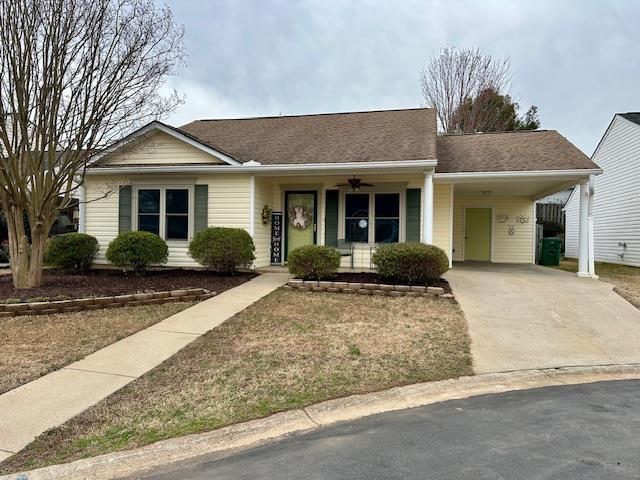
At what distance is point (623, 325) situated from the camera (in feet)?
22.7

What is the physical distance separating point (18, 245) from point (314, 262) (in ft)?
19.7

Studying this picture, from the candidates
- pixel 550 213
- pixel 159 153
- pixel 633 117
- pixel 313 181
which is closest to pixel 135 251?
pixel 159 153

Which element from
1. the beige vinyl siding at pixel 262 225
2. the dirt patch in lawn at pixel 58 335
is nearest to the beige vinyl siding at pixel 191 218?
the beige vinyl siding at pixel 262 225

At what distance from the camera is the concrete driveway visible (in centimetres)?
549

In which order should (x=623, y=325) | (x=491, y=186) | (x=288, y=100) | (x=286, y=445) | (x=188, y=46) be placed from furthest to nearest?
(x=288, y=100) → (x=491, y=186) → (x=188, y=46) → (x=623, y=325) → (x=286, y=445)

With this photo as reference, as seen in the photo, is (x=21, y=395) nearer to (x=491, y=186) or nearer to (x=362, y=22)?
(x=491, y=186)

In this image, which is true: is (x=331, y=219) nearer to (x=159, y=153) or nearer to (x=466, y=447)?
(x=159, y=153)

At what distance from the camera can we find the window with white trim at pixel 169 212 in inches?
476

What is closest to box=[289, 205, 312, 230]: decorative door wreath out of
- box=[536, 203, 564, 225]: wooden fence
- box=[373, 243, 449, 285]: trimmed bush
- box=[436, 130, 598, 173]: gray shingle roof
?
box=[436, 130, 598, 173]: gray shingle roof

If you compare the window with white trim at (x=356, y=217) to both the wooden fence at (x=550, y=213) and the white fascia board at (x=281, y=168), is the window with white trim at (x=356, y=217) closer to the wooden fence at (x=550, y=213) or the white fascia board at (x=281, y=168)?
the white fascia board at (x=281, y=168)

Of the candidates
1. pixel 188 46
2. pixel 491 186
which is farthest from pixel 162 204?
pixel 491 186

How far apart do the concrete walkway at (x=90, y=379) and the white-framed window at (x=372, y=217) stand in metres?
5.82

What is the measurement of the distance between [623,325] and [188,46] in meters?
10.1

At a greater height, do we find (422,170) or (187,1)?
(187,1)
